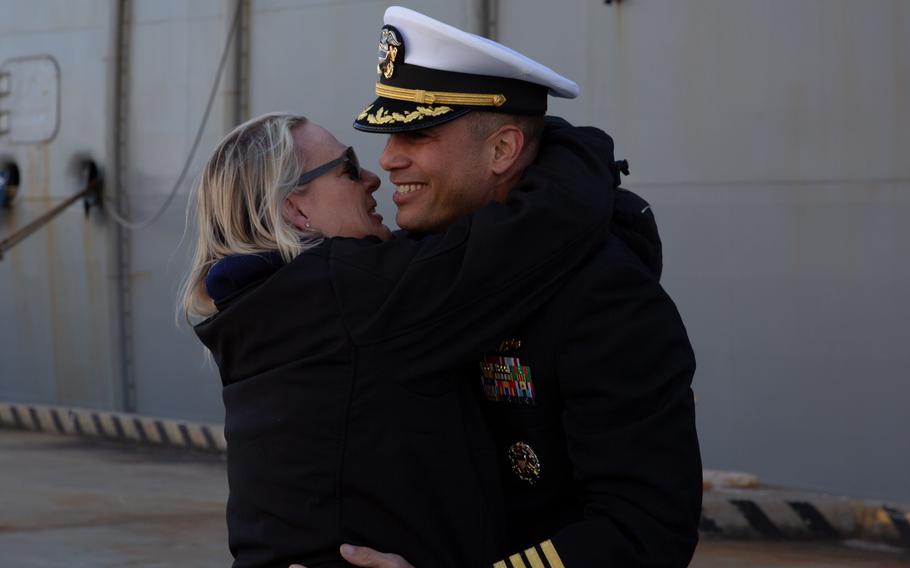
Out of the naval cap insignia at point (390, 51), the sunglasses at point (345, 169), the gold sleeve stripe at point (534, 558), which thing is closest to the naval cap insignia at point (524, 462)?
the gold sleeve stripe at point (534, 558)

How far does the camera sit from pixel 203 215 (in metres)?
2.13

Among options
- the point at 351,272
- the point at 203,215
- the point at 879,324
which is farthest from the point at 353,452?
the point at 879,324

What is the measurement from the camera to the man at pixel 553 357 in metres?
1.89

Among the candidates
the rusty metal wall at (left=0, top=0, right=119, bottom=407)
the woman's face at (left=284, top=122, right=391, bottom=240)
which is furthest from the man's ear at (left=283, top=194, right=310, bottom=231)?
the rusty metal wall at (left=0, top=0, right=119, bottom=407)

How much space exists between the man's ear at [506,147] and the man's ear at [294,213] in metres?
0.29

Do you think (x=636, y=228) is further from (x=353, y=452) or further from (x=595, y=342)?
(x=353, y=452)

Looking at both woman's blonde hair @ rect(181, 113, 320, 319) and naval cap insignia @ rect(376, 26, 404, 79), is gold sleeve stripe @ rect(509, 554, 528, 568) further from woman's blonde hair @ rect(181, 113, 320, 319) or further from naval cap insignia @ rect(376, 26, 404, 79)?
naval cap insignia @ rect(376, 26, 404, 79)

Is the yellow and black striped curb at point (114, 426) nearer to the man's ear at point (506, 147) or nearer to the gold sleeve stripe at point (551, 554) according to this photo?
the man's ear at point (506, 147)

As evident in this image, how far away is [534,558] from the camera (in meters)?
1.93

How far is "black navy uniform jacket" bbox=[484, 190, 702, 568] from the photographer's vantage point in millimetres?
1885

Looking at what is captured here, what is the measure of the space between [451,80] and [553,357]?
17.8 inches

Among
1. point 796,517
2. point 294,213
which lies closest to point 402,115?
point 294,213

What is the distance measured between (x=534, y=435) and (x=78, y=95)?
899 centimetres

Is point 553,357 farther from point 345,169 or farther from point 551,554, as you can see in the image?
point 345,169
